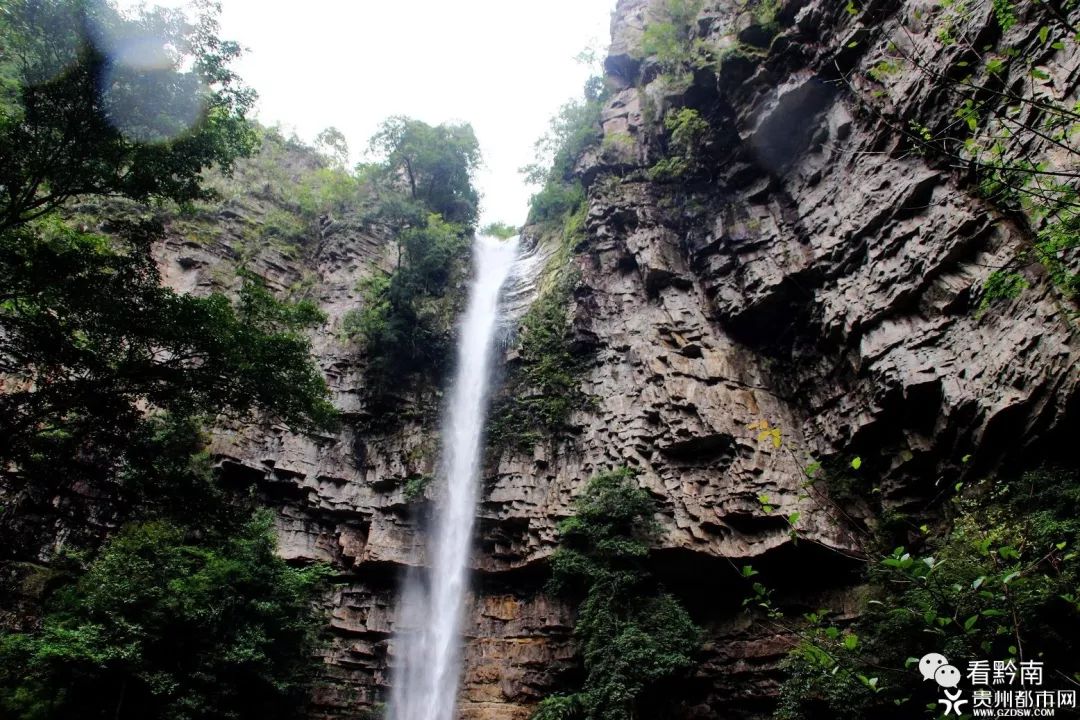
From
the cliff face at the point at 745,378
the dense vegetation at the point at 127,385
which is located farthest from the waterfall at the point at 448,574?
the dense vegetation at the point at 127,385

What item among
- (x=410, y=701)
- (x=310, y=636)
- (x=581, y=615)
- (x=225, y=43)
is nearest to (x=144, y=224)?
(x=225, y=43)

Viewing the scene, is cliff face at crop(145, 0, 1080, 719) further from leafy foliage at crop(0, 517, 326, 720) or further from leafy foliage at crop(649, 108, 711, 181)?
leafy foliage at crop(0, 517, 326, 720)

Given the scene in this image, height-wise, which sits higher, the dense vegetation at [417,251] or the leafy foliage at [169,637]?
the dense vegetation at [417,251]

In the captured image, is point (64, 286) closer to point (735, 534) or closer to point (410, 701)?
point (410, 701)

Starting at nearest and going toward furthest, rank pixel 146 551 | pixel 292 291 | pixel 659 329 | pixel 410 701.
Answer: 1. pixel 146 551
2. pixel 410 701
3. pixel 659 329
4. pixel 292 291

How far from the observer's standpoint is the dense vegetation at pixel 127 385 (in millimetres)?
6695

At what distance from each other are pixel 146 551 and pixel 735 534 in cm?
999

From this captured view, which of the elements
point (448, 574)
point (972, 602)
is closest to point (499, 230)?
point (448, 574)

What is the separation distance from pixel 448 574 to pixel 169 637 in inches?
207

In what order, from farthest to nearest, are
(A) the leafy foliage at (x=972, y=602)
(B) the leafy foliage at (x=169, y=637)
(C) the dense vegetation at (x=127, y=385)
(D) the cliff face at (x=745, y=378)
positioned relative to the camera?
1. (D) the cliff face at (x=745, y=378)
2. (B) the leafy foliage at (x=169, y=637)
3. (C) the dense vegetation at (x=127, y=385)
4. (A) the leafy foliage at (x=972, y=602)

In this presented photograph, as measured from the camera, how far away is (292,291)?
17234 mm

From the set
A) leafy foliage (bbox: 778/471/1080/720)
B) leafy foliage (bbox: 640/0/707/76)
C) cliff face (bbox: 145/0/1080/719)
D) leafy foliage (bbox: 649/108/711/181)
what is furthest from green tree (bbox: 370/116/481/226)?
leafy foliage (bbox: 778/471/1080/720)

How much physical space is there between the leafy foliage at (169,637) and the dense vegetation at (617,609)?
14.7ft

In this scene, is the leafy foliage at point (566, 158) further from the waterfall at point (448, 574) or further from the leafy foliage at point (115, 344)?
the leafy foliage at point (115, 344)
